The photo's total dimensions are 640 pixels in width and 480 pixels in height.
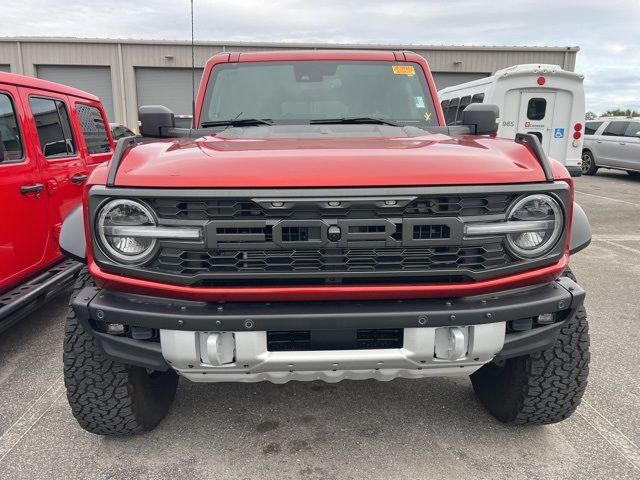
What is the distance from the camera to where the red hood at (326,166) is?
6.31 feet

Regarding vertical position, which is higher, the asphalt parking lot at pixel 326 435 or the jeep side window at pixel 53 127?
the jeep side window at pixel 53 127

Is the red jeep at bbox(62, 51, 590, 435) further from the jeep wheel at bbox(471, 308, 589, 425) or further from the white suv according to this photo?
the white suv

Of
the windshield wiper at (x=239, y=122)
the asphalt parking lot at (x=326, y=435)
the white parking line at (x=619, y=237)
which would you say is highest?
the windshield wiper at (x=239, y=122)

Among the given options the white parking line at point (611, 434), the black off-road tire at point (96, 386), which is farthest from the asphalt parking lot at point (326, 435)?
the black off-road tire at point (96, 386)

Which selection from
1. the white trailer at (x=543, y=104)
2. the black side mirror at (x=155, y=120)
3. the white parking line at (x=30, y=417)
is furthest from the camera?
the white trailer at (x=543, y=104)

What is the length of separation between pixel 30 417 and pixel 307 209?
2020 mm

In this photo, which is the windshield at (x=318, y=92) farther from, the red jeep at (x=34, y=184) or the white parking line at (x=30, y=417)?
the white parking line at (x=30, y=417)

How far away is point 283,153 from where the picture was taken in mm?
2080

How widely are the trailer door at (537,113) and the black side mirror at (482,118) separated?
8.72 meters

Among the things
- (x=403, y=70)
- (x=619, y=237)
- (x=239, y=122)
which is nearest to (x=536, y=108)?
(x=619, y=237)

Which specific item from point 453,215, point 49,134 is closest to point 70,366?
point 453,215

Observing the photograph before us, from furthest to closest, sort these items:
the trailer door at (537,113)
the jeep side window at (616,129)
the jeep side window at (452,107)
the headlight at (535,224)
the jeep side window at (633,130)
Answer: the jeep side window at (616,129)
the jeep side window at (452,107)
the jeep side window at (633,130)
the trailer door at (537,113)
the headlight at (535,224)

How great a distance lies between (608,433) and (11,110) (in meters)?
4.14

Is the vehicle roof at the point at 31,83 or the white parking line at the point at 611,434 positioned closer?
the white parking line at the point at 611,434
